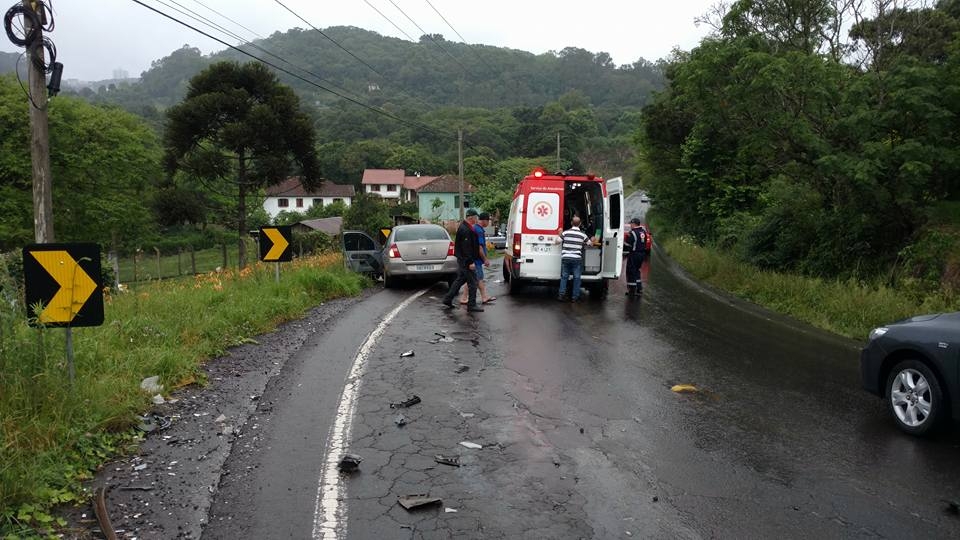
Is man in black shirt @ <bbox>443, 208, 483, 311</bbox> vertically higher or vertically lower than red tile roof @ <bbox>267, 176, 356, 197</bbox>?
lower

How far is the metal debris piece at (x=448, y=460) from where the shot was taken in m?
4.67

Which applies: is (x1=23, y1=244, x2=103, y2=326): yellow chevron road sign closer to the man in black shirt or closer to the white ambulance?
the man in black shirt

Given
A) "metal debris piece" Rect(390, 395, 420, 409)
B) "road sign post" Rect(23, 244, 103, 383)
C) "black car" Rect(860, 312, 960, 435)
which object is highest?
"road sign post" Rect(23, 244, 103, 383)

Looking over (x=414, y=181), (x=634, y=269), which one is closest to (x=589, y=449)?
(x=634, y=269)

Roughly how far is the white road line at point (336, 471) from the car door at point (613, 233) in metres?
6.90

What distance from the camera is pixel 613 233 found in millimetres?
13359

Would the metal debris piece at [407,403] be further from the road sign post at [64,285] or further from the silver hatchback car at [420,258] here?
the silver hatchback car at [420,258]

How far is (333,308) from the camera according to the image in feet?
40.3

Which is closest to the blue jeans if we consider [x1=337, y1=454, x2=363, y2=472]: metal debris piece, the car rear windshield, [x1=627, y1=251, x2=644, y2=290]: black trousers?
[x1=627, y1=251, x2=644, y2=290]: black trousers

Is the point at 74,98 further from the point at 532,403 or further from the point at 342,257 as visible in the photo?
the point at 532,403

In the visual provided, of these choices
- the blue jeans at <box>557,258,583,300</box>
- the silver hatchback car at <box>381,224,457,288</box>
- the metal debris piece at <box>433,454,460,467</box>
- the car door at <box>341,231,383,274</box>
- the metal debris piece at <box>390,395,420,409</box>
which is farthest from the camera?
the car door at <box>341,231,383,274</box>

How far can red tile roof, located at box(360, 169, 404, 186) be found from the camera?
8919 centimetres

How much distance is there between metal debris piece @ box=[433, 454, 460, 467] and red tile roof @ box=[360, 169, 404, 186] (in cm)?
8642

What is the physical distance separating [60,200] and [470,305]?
112 ft
